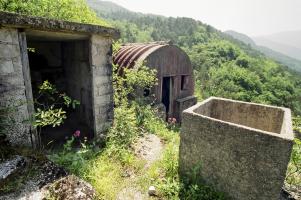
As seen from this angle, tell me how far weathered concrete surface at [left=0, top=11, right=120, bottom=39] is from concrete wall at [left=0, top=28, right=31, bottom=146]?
0.64 ft

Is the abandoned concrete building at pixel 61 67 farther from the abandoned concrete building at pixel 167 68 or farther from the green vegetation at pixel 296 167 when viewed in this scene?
the green vegetation at pixel 296 167

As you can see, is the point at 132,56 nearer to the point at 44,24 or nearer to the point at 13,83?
the point at 44,24

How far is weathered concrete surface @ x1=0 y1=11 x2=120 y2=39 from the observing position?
314cm

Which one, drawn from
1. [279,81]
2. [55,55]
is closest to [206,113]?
[55,55]

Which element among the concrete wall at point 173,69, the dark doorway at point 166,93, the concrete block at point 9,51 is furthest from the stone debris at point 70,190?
the dark doorway at point 166,93

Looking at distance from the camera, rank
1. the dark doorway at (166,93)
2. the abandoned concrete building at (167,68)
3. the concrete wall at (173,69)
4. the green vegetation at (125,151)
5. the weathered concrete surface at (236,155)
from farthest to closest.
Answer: the dark doorway at (166,93) < the concrete wall at (173,69) < the abandoned concrete building at (167,68) < the green vegetation at (125,151) < the weathered concrete surface at (236,155)

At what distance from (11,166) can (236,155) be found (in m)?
3.22

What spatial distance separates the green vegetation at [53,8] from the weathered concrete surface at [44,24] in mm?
3858

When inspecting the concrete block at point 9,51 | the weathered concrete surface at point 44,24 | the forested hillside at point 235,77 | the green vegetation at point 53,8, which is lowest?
the forested hillside at point 235,77

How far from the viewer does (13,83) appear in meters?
3.43

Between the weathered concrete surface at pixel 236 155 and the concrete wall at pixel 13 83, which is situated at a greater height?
the concrete wall at pixel 13 83

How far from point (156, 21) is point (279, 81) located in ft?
155

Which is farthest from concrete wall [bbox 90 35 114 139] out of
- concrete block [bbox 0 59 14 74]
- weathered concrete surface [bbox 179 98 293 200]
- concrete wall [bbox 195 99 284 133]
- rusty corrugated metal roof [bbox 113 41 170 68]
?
rusty corrugated metal roof [bbox 113 41 170 68]

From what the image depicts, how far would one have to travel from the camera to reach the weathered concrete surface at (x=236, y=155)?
9.83 feet
